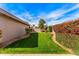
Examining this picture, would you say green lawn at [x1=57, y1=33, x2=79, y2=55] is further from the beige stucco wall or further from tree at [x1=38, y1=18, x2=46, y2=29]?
the beige stucco wall

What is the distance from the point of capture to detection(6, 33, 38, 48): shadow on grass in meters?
5.63

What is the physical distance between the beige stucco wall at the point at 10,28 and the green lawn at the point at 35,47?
15 cm

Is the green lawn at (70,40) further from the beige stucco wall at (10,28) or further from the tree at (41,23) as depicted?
the beige stucco wall at (10,28)

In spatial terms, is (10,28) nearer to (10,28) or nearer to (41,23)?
(10,28)

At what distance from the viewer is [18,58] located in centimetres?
559

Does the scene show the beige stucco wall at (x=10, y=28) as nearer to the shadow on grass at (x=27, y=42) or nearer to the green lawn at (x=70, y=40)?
the shadow on grass at (x=27, y=42)

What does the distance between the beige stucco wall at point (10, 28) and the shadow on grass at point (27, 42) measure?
127mm

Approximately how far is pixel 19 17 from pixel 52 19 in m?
0.63

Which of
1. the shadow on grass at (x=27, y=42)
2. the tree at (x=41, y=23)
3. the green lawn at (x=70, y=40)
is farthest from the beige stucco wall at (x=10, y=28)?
the green lawn at (x=70, y=40)

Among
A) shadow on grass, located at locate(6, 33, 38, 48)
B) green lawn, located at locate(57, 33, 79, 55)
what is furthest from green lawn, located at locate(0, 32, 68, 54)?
green lawn, located at locate(57, 33, 79, 55)

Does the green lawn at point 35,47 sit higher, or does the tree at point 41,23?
the tree at point 41,23

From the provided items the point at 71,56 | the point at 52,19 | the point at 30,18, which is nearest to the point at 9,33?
the point at 30,18

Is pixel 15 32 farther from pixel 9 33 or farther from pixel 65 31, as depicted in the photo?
pixel 65 31

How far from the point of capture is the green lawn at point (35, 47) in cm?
561
